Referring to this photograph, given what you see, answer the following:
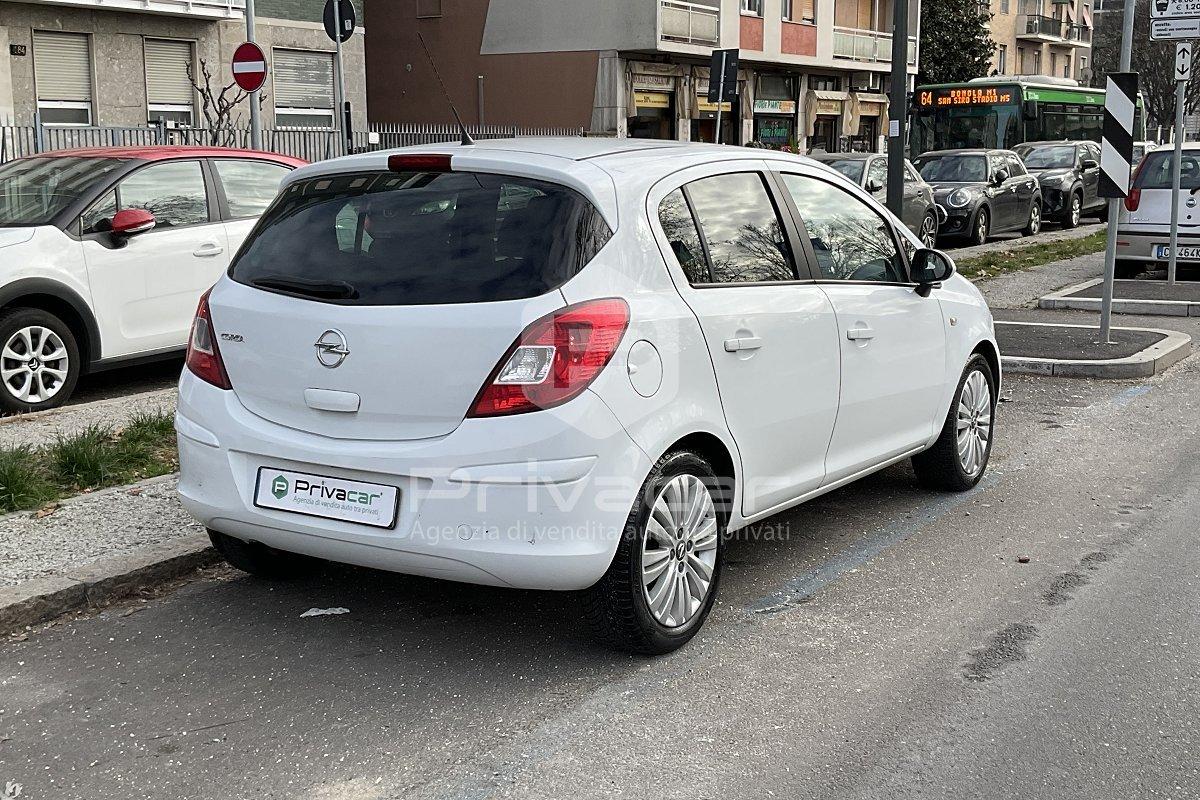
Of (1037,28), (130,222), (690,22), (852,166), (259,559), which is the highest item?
(1037,28)

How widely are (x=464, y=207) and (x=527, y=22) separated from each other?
3361 centimetres

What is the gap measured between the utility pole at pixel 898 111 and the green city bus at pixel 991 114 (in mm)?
18114

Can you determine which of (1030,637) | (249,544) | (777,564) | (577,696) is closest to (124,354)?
(249,544)

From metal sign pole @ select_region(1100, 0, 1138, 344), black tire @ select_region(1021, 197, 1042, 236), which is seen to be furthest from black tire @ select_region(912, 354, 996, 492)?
black tire @ select_region(1021, 197, 1042, 236)

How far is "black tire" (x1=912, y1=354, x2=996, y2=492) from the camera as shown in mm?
6465

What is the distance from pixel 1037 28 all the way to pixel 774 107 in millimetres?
30680

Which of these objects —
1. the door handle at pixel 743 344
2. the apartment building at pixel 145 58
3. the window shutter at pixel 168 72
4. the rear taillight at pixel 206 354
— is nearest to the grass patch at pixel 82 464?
the rear taillight at pixel 206 354

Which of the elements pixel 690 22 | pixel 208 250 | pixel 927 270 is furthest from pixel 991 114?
pixel 927 270

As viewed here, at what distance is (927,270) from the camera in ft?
19.7

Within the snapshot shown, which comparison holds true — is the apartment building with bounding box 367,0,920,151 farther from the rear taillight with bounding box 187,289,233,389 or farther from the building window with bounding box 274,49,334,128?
the rear taillight with bounding box 187,289,233,389

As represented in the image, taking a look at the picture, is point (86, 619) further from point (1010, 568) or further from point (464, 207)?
point (1010, 568)

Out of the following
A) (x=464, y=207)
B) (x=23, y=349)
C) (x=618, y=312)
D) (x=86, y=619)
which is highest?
(x=464, y=207)

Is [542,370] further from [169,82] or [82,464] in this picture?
[169,82]

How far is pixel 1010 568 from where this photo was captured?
18.0 ft
